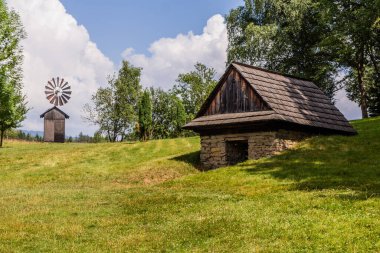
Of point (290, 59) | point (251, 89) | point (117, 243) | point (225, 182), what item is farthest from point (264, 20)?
point (117, 243)

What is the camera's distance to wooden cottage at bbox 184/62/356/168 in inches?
1126

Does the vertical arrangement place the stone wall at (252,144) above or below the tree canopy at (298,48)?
below

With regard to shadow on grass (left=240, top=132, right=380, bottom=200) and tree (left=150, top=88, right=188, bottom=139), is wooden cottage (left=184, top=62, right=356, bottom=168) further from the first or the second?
tree (left=150, top=88, right=188, bottom=139)

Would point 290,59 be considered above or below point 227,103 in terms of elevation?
above

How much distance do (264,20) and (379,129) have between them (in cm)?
3245

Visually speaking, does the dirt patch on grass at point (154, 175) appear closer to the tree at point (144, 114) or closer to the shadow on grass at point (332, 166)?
the shadow on grass at point (332, 166)

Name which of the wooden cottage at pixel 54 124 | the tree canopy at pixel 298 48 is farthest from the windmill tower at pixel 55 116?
the tree canopy at pixel 298 48

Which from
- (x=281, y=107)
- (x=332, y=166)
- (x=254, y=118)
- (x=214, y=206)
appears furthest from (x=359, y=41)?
(x=214, y=206)

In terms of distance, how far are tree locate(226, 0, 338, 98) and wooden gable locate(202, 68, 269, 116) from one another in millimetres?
27649

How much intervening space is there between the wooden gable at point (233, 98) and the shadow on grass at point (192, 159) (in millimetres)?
3013

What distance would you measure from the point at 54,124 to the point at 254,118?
145 ft

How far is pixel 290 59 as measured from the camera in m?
59.3

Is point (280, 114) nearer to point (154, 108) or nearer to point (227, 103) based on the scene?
point (227, 103)

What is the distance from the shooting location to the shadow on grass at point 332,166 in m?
18.3
